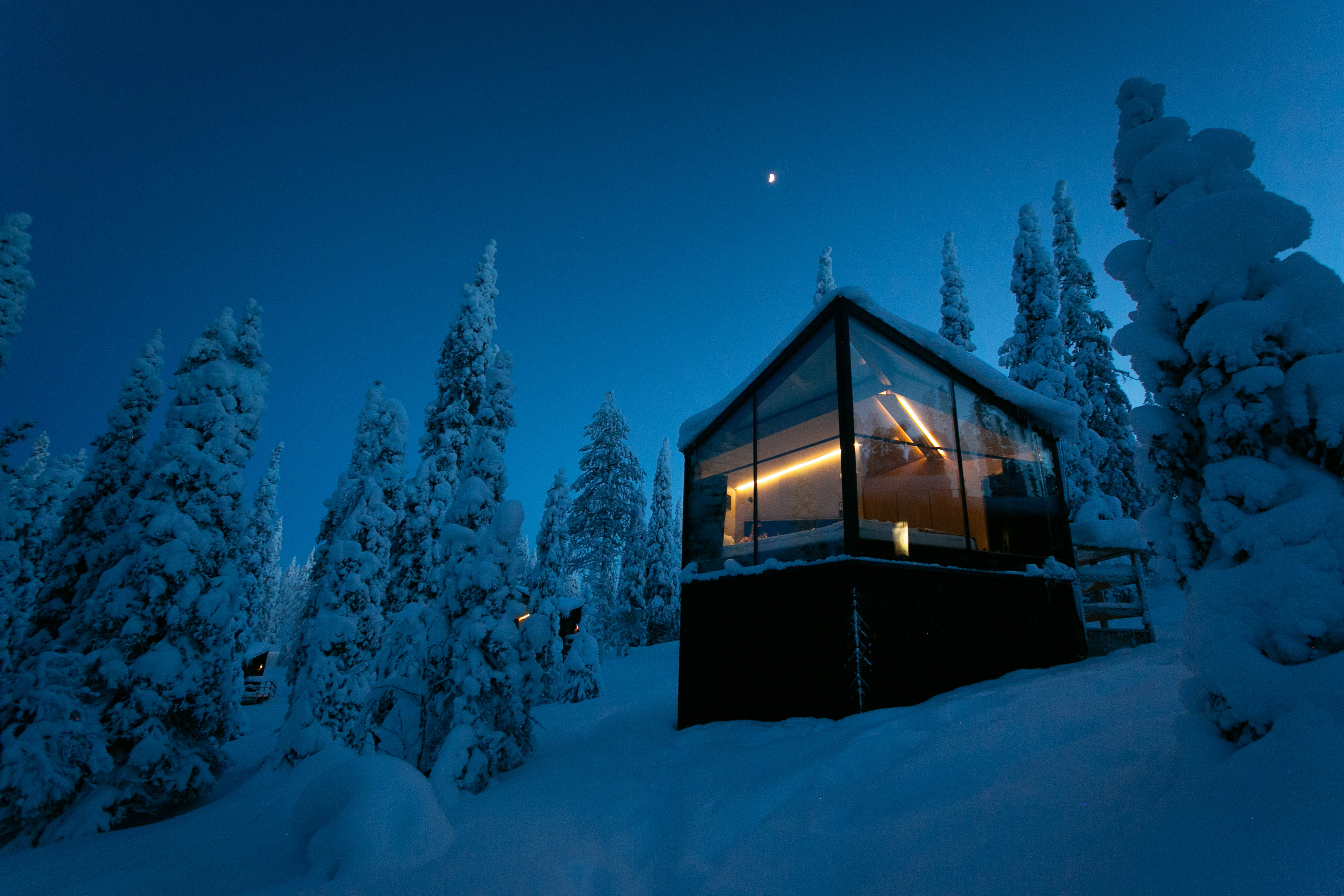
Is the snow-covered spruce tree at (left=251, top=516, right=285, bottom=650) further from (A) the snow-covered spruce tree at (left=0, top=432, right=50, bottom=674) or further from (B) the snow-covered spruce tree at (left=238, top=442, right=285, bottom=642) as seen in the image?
(A) the snow-covered spruce tree at (left=0, top=432, right=50, bottom=674)

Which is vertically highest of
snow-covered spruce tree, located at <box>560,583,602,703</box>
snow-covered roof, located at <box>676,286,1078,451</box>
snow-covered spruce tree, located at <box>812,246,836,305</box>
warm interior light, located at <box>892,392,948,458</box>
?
snow-covered spruce tree, located at <box>812,246,836,305</box>

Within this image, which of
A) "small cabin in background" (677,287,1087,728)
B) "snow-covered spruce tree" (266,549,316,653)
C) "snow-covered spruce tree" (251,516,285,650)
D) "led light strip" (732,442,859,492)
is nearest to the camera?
"small cabin in background" (677,287,1087,728)

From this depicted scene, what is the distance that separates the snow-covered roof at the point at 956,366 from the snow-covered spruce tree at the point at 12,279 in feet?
68.2

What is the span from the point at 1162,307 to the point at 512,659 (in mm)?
8724

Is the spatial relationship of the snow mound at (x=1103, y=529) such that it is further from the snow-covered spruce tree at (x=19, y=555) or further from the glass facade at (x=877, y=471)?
the snow-covered spruce tree at (x=19, y=555)

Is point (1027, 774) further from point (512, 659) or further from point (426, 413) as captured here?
point (426, 413)

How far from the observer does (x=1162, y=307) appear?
3436 mm

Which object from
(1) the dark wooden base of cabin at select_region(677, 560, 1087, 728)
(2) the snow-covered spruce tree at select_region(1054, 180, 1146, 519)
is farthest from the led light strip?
(2) the snow-covered spruce tree at select_region(1054, 180, 1146, 519)

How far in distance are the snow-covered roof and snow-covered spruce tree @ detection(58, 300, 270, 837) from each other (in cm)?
1209

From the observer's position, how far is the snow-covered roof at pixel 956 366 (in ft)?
28.5

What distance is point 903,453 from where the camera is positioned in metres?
8.27

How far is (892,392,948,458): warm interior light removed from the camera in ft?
28.0

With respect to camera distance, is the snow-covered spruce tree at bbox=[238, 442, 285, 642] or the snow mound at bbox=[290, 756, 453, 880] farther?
the snow-covered spruce tree at bbox=[238, 442, 285, 642]

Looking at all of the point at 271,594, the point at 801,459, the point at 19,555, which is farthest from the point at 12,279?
the point at 271,594
